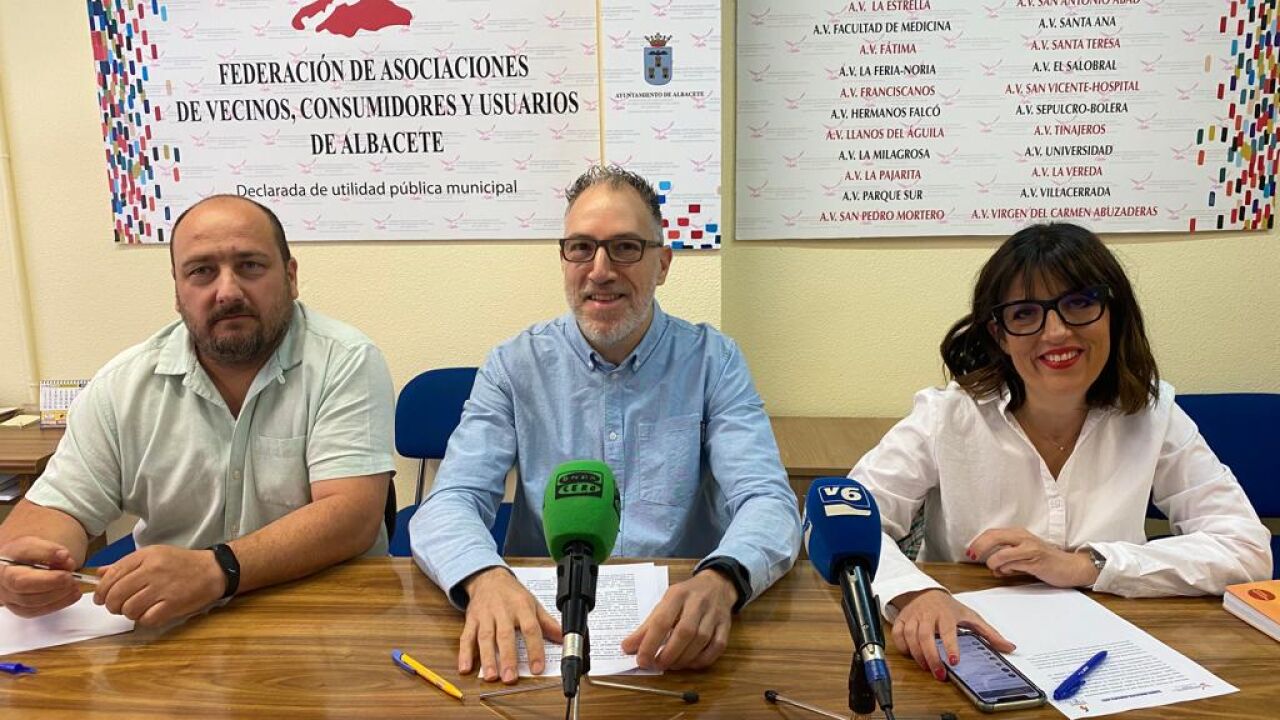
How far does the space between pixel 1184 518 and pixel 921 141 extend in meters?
1.78

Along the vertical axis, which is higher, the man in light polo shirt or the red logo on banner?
the red logo on banner

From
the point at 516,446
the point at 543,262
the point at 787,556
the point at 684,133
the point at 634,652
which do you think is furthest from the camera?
the point at 543,262

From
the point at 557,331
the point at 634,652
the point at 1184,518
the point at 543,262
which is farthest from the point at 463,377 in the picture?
the point at 1184,518

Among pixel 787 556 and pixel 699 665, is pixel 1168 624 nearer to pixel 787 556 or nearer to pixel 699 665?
pixel 787 556

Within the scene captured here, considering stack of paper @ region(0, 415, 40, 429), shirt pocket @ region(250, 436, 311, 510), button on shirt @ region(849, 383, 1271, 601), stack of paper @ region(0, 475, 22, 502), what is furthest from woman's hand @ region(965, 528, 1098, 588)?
stack of paper @ region(0, 415, 40, 429)

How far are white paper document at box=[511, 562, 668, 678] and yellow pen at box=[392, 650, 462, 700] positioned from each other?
96mm

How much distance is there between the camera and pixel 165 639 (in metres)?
1.19

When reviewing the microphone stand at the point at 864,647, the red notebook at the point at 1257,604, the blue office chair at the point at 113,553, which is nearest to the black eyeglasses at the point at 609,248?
the microphone stand at the point at 864,647

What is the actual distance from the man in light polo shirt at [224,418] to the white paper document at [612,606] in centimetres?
46

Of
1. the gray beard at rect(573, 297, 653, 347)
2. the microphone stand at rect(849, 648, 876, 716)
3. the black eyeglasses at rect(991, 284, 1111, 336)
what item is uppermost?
the black eyeglasses at rect(991, 284, 1111, 336)

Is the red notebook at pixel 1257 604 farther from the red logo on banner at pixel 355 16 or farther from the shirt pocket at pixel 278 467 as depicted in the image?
the red logo on banner at pixel 355 16

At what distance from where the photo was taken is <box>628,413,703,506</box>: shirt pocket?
5.51 feet

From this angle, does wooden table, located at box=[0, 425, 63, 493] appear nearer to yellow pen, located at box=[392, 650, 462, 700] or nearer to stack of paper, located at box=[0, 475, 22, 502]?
stack of paper, located at box=[0, 475, 22, 502]

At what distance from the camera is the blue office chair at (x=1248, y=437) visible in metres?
2.47
